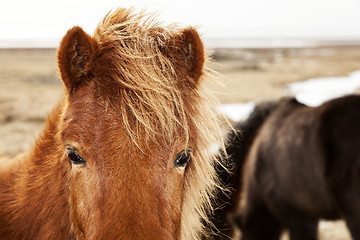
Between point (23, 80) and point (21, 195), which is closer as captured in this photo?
point (21, 195)

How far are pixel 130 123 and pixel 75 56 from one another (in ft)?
1.51

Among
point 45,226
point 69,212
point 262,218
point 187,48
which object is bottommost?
point 262,218

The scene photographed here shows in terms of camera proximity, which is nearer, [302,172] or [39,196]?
[39,196]

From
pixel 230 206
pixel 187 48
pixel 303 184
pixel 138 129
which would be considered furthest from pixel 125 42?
pixel 303 184

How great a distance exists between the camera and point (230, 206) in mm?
3371

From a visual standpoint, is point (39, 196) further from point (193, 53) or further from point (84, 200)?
point (193, 53)

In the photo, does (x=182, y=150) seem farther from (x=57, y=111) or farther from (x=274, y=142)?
(x=274, y=142)

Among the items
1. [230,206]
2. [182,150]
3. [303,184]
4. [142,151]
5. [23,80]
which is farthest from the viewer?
[23,80]

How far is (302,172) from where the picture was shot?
141 inches

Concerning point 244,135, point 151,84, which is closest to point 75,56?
point 151,84

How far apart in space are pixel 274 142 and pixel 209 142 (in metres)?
2.55

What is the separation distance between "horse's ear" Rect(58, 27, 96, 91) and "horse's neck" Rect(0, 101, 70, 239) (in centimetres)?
42

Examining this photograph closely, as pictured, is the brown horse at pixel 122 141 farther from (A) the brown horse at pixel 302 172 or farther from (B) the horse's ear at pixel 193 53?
(A) the brown horse at pixel 302 172

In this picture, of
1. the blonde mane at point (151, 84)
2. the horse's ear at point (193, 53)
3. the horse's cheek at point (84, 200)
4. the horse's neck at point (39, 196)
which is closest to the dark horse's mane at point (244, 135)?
the blonde mane at point (151, 84)
